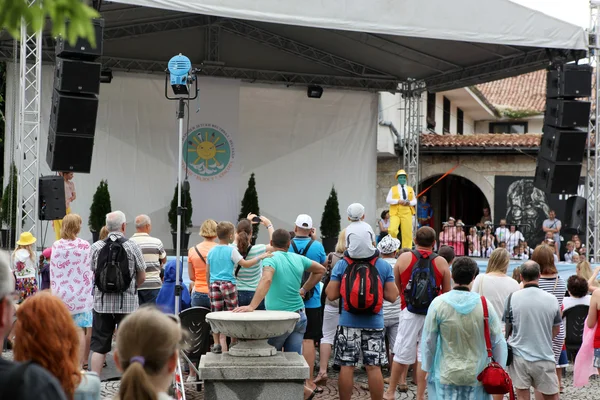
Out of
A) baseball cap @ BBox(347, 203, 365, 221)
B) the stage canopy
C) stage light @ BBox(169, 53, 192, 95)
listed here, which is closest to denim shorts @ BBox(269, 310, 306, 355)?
baseball cap @ BBox(347, 203, 365, 221)

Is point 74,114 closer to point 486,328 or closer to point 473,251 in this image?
point 486,328

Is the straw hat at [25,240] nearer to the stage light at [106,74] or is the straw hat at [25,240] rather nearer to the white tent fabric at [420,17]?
the white tent fabric at [420,17]

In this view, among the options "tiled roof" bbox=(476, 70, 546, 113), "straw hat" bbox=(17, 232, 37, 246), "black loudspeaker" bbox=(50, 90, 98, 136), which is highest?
"tiled roof" bbox=(476, 70, 546, 113)

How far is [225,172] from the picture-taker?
1862 centimetres

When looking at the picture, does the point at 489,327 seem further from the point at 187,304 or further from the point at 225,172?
the point at 225,172

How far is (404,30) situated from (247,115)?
6875mm

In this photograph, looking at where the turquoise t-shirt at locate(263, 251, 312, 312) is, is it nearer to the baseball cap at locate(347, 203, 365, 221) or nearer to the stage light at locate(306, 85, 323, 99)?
the baseball cap at locate(347, 203, 365, 221)

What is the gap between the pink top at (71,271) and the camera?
24.7 ft

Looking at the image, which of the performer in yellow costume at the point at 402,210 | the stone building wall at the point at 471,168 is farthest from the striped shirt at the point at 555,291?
the stone building wall at the point at 471,168

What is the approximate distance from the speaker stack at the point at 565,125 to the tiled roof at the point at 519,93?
20.2m

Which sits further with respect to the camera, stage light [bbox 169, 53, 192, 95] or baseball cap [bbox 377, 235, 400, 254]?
stage light [bbox 169, 53, 192, 95]

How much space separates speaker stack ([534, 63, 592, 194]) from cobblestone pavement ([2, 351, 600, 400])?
5419 millimetres

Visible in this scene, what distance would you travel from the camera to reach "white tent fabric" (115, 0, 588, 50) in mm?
12266

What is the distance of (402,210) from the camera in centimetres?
1708
